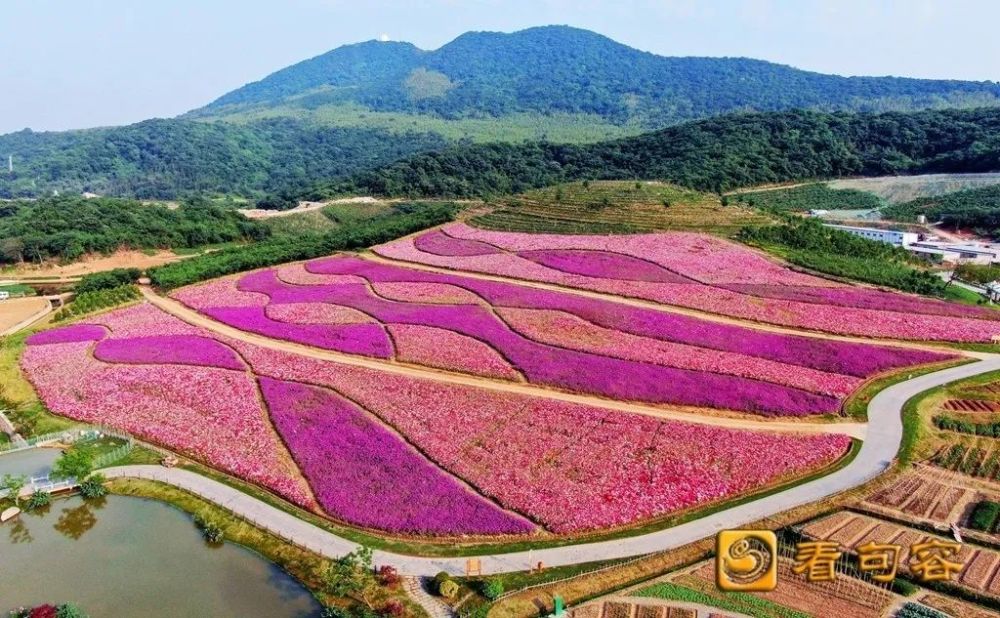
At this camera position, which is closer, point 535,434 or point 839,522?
point 839,522

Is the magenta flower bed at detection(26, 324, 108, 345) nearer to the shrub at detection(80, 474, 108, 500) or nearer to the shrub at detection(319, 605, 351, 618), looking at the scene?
the shrub at detection(80, 474, 108, 500)

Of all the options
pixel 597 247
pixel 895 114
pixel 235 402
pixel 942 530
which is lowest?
pixel 942 530

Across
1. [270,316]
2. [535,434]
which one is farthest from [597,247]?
[535,434]

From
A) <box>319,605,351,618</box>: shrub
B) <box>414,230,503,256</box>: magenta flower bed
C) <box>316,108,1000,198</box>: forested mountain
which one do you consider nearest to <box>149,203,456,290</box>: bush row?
<box>414,230,503,256</box>: magenta flower bed

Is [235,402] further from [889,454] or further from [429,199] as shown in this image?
[429,199]

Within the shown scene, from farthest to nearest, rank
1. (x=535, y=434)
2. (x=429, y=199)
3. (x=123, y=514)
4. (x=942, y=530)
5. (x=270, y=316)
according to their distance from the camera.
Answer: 1. (x=429, y=199)
2. (x=270, y=316)
3. (x=535, y=434)
4. (x=123, y=514)
5. (x=942, y=530)

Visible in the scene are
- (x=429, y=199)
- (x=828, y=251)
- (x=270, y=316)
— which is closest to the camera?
(x=270, y=316)
